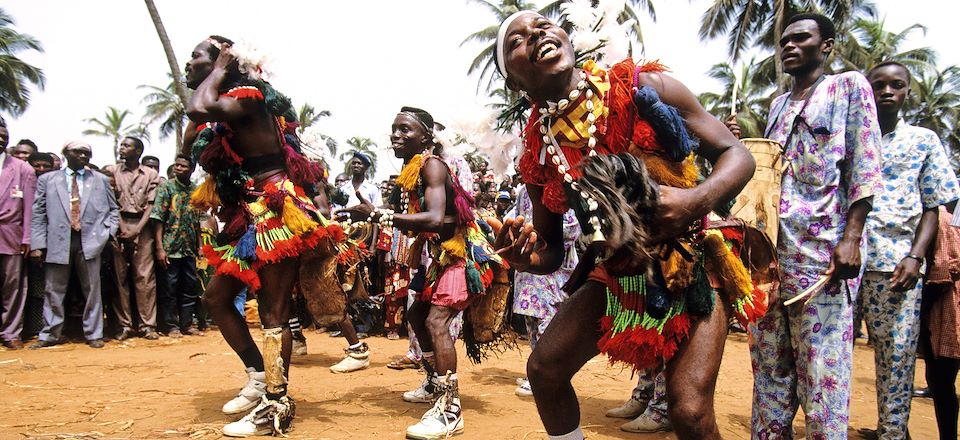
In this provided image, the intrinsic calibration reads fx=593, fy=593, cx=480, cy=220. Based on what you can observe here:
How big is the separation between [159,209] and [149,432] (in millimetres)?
4841

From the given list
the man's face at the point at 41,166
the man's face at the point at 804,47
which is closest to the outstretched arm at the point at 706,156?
the man's face at the point at 804,47

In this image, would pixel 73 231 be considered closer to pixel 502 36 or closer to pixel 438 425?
pixel 438 425

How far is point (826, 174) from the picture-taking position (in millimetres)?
2738

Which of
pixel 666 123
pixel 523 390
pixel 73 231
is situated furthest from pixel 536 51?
pixel 73 231

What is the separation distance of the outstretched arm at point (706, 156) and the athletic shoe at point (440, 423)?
103 inches

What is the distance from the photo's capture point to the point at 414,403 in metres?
4.76

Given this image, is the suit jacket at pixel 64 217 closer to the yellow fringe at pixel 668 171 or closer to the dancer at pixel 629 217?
the dancer at pixel 629 217

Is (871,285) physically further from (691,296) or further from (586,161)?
(586,161)

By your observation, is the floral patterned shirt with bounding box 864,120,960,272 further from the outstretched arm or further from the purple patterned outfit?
the outstretched arm

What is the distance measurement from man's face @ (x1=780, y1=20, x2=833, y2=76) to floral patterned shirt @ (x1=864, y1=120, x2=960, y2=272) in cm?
105

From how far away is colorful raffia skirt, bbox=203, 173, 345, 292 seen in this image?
371 centimetres

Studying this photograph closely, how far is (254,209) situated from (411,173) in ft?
3.79

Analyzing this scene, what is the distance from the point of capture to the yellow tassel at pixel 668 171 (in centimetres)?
206

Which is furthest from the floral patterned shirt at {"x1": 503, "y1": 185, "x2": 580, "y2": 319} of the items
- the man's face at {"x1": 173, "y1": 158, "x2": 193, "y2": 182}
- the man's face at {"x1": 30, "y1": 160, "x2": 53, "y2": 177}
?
the man's face at {"x1": 30, "y1": 160, "x2": 53, "y2": 177}
